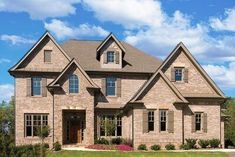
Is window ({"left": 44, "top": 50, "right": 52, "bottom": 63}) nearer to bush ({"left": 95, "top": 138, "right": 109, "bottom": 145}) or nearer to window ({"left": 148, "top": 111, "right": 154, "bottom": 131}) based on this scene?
bush ({"left": 95, "top": 138, "right": 109, "bottom": 145})

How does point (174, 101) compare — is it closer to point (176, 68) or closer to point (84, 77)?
point (176, 68)

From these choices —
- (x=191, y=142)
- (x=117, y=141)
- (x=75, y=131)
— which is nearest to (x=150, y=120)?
(x=191, y=142)

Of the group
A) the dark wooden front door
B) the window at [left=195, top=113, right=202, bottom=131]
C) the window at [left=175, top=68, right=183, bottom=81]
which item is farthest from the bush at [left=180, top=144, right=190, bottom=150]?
the dark wooden front door

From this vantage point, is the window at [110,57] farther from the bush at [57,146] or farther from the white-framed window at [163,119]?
the bush at [57,146]

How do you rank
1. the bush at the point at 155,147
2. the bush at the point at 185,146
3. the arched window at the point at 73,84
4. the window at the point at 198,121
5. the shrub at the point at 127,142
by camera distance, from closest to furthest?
the bush at the point at 155,147 → the bush at the point at 185,146 → the shrub at the point at 127,142 → the arched window at the point at 73,84 → the window at the point at 198,121

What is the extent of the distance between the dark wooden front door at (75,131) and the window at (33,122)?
266cm

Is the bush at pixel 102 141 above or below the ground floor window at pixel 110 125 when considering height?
below

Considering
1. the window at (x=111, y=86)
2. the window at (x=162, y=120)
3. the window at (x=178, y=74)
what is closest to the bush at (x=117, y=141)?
the window at (x=111, y=86)

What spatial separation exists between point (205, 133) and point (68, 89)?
13.5 metres

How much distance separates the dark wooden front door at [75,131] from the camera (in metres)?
43.0

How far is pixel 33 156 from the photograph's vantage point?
1160 centimetres

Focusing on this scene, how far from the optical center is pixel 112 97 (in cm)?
4412

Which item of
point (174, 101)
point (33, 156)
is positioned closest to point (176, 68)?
point (174, 101)

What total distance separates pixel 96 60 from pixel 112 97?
4.19 metres
